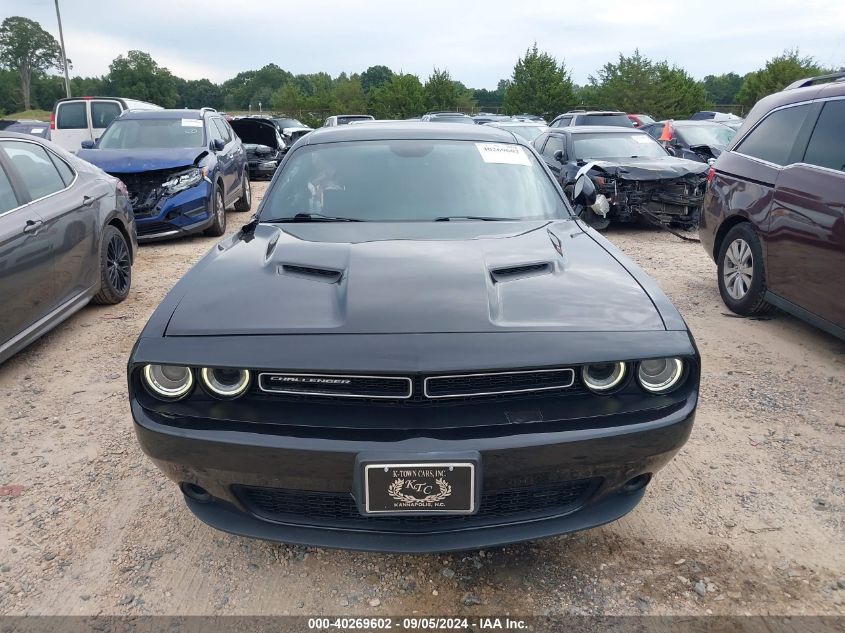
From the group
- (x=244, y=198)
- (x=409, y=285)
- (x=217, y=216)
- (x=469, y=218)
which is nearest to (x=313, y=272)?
(x=409, y=285)

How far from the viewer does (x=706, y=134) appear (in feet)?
44.3

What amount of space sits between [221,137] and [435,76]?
1564 inches

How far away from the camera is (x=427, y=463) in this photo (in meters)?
1.85

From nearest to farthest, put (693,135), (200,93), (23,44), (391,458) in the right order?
(391,458) → (693,135) → (23,44) → (200,93)

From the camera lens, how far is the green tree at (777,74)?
34.7m

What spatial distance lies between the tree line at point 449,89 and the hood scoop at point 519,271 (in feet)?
125

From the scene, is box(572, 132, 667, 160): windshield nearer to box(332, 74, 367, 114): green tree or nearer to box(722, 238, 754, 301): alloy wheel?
box(722, 238, 754, 301): alloy wheel

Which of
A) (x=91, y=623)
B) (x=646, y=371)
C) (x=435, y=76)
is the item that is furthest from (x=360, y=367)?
(x=435, y=76)

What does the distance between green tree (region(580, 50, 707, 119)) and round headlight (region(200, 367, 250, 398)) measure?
129 feet

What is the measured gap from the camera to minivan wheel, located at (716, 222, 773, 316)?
489 cm

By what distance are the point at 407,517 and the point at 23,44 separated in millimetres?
88330

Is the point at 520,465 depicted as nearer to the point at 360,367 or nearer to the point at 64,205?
the point at 360,367

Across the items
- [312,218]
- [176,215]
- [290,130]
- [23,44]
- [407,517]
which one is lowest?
[176,215]

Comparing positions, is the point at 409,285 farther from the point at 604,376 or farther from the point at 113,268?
the point at 113,268
